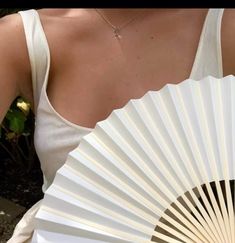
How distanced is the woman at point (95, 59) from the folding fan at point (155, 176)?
0.66 ft

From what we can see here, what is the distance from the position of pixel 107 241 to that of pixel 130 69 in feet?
1.24

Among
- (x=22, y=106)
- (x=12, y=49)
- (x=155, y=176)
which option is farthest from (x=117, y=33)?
(x=22, y=106)

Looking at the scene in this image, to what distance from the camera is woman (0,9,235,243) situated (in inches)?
36.4

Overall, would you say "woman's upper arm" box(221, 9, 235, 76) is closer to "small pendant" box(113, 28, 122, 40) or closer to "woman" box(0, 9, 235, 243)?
"woman" box(0, 9, 235, 243)

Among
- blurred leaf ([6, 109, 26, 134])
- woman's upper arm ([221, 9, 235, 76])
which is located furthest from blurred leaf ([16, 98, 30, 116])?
woman's upper arm ([221, 9, 235, 76])

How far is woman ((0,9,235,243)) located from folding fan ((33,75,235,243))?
0.66 ft

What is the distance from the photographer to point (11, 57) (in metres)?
0.93

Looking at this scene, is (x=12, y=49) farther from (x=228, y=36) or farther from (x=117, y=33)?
(x=228, y=36)

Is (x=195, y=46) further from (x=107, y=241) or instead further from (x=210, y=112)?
(x=107, y=241)

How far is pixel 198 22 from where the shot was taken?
948 millimetres

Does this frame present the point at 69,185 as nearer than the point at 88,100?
Yes

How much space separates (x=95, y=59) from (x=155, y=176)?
0.33m
